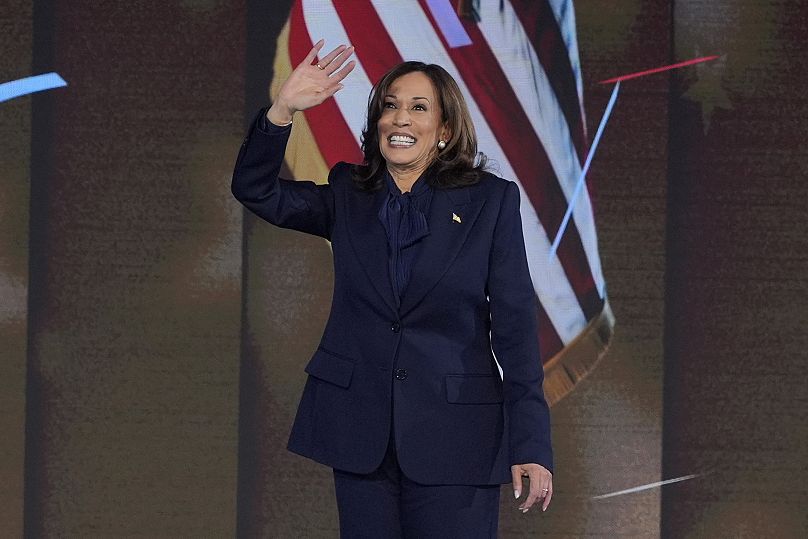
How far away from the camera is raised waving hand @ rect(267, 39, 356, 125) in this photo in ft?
5.49

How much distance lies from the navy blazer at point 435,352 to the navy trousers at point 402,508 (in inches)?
1.0

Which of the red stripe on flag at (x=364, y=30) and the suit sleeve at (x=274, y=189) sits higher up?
the red stripe on flag at (x=364, y=30)

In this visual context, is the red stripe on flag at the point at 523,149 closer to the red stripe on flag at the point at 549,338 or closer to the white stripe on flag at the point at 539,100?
the white stripe on flag at the point at 539,100

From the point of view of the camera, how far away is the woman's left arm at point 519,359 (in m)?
1.65

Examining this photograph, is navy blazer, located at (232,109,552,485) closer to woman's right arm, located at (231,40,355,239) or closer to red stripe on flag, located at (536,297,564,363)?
woman's right arm, located at (231,40,355,239)

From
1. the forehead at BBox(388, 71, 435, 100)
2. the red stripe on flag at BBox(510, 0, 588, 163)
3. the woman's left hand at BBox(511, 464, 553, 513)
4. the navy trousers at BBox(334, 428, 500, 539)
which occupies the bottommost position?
the navy trousers at BBox(334, 428, 500, 539)

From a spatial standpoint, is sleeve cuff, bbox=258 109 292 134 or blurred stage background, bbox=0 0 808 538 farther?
blurred stage background, bbox=0 0 808 538

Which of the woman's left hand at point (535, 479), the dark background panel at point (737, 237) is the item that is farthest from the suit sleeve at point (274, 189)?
the dark background panel at point (737, 237)

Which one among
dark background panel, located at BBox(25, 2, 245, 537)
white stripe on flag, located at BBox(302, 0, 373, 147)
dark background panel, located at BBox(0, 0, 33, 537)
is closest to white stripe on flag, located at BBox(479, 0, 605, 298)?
white stripe on flag, located at BBox(302, 0, 373, 147)

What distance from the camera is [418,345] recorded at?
1.65 metres

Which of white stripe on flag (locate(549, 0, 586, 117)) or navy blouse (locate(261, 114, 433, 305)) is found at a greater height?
white stripe on flag (locate(549, 0, 586, 117))

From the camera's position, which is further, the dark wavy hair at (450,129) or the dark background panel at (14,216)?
the dark background panel at (14,216)

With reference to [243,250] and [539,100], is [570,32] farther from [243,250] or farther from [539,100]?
[243,250]

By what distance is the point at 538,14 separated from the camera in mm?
2770
